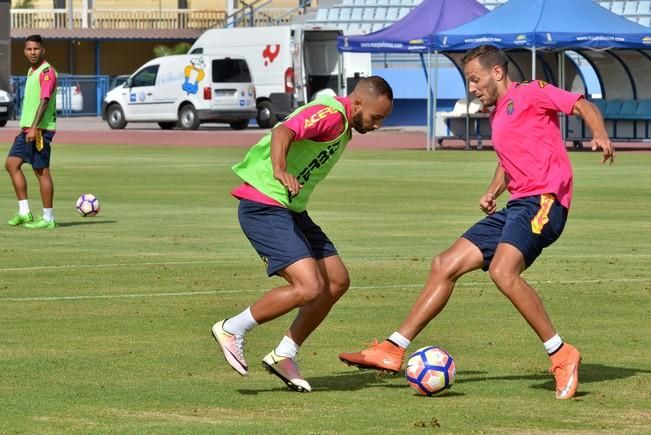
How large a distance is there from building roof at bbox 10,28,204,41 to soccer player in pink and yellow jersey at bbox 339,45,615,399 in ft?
215

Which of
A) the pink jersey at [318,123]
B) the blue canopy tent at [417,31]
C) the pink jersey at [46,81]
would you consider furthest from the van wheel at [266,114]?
the pink jersey at [318,123]

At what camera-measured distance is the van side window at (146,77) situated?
169ft

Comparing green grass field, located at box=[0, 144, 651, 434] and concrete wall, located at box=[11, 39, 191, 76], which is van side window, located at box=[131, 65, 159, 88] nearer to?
concrete wall, located at box=[11, 39, 191, 76]

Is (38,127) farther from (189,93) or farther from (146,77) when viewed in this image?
(146,77)

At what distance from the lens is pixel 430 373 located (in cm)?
845

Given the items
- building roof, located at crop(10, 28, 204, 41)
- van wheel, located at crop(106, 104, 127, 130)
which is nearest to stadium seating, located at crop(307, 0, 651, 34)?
van wheel, located at crop(106, 104, 127, 130)

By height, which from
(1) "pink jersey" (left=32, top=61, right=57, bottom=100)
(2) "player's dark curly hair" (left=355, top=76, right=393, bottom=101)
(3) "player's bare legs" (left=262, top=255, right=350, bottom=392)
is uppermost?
(2) "player's dark curly hair" (left=355, top=76, right=393, bottom=101)

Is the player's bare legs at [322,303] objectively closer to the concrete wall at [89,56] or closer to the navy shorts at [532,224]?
the navy shorts at [532,224]

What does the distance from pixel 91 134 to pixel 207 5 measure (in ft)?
124

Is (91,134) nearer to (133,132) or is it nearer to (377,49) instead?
(133,132)

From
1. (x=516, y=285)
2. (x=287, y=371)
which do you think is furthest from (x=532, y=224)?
(x=287, y=371)

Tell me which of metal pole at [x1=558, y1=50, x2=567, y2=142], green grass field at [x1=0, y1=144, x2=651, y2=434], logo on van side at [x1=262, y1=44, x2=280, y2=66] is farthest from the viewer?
logo on van side at [x1=262, y1=44, x2=280, y2=66]

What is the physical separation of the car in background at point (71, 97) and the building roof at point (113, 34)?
617 cm

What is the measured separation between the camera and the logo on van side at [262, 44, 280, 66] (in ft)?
168
